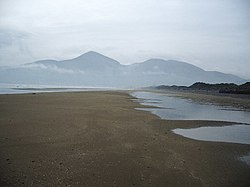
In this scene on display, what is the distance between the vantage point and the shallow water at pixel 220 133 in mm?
12413

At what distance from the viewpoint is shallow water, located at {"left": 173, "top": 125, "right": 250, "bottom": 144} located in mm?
12413

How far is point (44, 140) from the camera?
1058cm

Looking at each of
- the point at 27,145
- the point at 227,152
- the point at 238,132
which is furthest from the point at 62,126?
the point at 238,132

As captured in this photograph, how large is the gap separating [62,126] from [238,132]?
12.8 m

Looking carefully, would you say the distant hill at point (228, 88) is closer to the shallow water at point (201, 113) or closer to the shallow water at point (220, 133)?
the shallow water at point (201, 113)

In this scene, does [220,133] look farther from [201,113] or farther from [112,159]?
[201,113]

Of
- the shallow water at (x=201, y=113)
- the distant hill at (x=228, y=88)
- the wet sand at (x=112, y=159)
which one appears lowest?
the wet sand at (x=112, y=159)

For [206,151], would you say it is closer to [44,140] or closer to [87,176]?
[87,176]

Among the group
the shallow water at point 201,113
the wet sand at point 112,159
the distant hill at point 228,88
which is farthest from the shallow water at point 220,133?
the distant hill at point 228,88

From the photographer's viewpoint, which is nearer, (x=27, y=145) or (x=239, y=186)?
(x=239, y=186)

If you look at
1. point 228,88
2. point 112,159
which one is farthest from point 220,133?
point 228,88

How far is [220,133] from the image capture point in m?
14.1

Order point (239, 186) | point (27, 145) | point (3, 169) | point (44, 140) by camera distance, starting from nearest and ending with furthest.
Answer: point (239, 186) < point (3, 169) < point (27, 145) < point (44, 140)

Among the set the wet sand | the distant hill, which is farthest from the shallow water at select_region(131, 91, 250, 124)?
the distant hill
